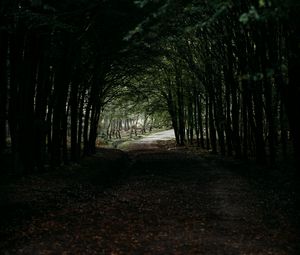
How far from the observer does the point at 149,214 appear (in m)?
13.9

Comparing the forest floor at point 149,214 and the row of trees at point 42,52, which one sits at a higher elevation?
the row of trees at point 42,52

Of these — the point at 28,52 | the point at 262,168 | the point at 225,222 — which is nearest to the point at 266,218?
the point at 225,222

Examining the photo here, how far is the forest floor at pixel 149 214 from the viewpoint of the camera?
1045 cm


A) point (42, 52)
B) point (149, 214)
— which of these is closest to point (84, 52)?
point (42, 52)

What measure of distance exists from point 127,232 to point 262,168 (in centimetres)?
1351

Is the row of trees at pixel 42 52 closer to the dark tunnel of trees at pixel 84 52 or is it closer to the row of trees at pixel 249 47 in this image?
the dark tunnel of trees at pixel 84 52

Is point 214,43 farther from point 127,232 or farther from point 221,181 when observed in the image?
point 127,232

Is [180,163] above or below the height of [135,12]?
below

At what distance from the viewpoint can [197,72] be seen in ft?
117

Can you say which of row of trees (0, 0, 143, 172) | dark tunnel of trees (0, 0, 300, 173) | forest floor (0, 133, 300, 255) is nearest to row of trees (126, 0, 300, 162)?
dark tunnel of trees (0, 0, 300, 173)

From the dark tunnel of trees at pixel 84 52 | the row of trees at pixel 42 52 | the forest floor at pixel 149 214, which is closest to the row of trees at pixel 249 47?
the dark tunnel of trees at pixel 84 52

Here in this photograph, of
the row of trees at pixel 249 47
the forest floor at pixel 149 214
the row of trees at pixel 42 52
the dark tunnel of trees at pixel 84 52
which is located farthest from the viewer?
the row of trees at pixel 42 52

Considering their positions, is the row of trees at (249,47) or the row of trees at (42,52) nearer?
the row of trees at (249,47)

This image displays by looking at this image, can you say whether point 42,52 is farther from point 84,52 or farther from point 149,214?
point 149,214
